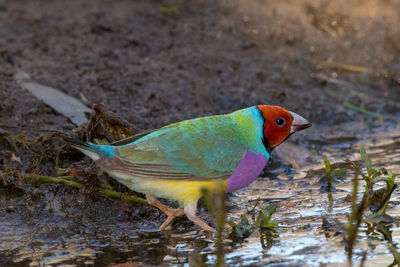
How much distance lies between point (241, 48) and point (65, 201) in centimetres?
352

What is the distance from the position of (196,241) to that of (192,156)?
1.65 ft

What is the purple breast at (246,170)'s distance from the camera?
12.4 ft

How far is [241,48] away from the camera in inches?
278

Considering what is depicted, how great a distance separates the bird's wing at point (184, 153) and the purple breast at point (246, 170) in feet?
0.11

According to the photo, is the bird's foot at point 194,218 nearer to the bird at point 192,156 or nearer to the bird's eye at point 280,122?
the bird at point 192,156

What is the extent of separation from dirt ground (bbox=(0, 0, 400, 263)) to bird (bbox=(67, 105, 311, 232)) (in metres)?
0.88

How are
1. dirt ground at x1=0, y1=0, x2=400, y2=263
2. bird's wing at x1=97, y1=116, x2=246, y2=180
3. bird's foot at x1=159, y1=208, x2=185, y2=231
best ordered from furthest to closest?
dirt ground at x1=0, y1=0, x2=400, y2=263 < bird's foot at x1=159, y1=208, x2=185, y2=231 < bird's wing at x1=97, y1=116, x2=246, y2=180

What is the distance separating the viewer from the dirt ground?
5500 millimetres

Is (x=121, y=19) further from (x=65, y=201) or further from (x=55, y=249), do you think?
(x=55, y=249)

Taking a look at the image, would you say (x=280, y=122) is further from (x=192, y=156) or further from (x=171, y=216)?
(x=171, y=216)

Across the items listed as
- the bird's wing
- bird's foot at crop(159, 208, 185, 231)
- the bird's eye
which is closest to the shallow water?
bird's foot at crop(159, 208, 185, 231)

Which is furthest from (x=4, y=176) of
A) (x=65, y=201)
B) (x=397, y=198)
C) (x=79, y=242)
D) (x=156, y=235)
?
(x=397, y=198)

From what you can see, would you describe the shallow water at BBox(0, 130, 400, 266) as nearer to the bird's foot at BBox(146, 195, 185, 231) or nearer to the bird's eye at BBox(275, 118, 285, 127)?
the bird's foot at BBox(146, 195, 185, 231)

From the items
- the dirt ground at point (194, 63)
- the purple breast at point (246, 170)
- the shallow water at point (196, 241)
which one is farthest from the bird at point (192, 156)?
the dirt ground at point (194, 63)
